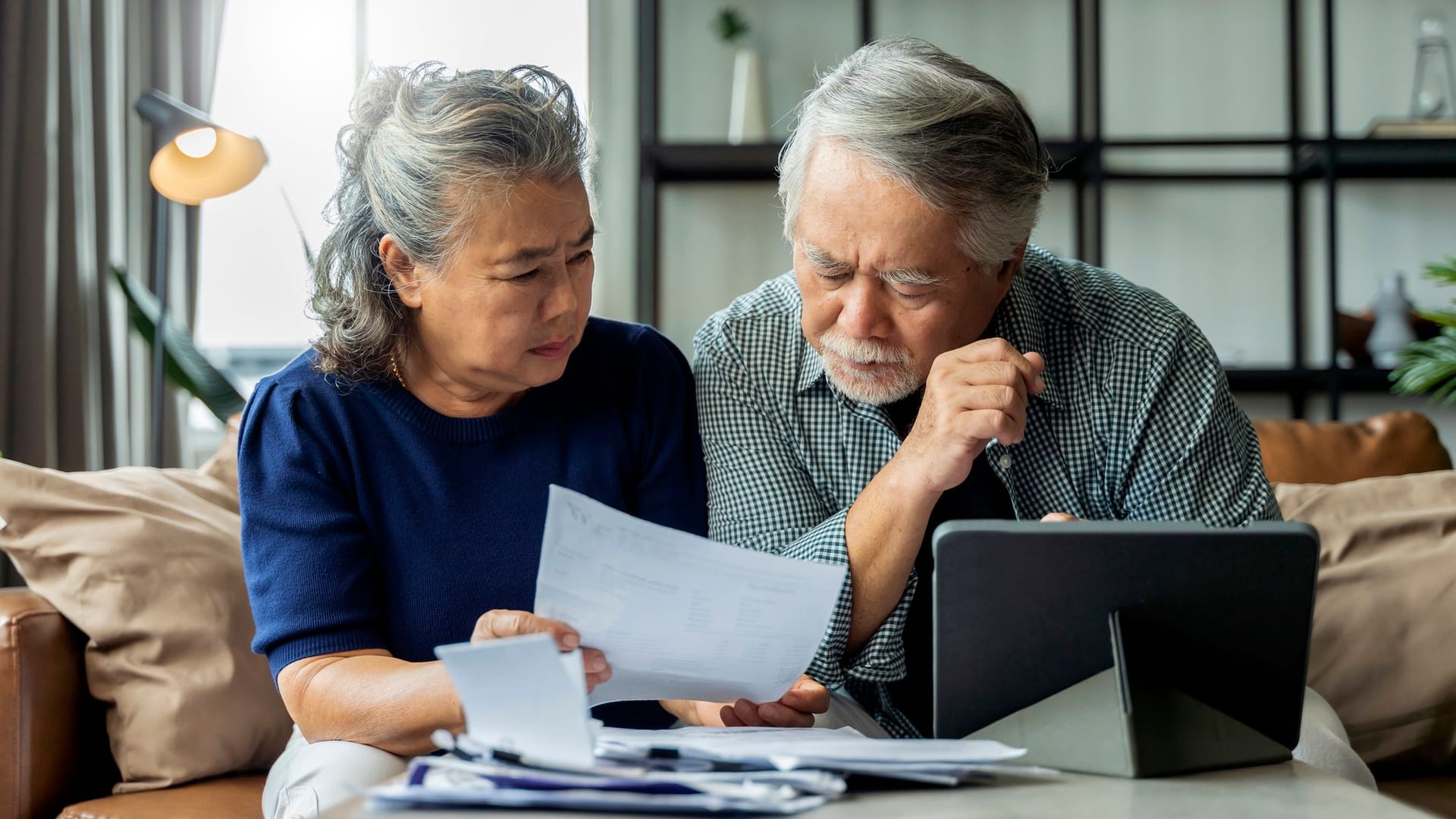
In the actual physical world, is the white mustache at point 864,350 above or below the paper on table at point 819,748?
above

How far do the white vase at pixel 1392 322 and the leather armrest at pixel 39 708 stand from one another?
3.31m

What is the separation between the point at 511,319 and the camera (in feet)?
4.33

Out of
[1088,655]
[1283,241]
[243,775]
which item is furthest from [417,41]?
[1088,655]

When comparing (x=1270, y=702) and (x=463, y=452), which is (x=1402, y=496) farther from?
(x=463, y=452)

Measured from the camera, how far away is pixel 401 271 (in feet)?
4.56

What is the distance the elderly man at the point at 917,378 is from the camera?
4.18ft

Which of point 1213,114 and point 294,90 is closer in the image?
point 1213,114

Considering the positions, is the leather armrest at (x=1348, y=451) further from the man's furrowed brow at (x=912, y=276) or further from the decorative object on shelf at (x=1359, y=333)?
the decorative object on shelf at (x=1359, y=333)

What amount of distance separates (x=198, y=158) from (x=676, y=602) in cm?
219

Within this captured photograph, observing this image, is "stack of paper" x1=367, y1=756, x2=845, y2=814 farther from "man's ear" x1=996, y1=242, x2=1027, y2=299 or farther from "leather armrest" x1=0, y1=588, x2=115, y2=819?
"leather armrest" x1=0, y1=588, x2=115, y2=819

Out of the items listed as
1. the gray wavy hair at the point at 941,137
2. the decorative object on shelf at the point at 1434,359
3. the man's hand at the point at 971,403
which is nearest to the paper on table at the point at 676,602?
the man's hand at the point at 971,403

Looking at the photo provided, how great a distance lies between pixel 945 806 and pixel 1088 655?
196mm

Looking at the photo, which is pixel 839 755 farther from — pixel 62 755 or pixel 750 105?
pixel 750 105

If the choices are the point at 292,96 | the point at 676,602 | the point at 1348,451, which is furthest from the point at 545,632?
the point at 292,96
